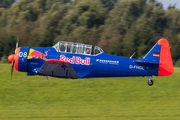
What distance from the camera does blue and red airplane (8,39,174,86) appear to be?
13242mm

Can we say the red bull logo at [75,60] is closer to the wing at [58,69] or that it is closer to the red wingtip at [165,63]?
the wing at [58,69]

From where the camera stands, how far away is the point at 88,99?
18500 millimetres

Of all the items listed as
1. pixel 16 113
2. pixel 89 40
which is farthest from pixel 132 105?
pixel 89 40

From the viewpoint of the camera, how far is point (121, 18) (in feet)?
141

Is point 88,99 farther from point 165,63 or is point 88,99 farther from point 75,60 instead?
point 165,63

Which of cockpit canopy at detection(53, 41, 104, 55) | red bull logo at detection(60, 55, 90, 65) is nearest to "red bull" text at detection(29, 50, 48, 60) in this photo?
cockpit canopy at detection(53, 41, 104, 55)

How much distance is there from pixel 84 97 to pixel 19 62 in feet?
22.2

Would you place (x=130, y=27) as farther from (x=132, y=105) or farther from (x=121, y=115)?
(x=121, y=115)

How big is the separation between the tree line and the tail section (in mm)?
20924

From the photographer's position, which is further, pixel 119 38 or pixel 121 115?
pixel 119 38

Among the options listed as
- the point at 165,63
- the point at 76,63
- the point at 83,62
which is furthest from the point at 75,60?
the point at 165,63

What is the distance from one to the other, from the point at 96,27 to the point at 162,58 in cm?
2959

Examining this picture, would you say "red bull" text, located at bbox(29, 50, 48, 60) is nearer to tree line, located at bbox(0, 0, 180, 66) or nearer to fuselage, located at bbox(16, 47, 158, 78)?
fuselage, located at bbox(16, 47, 158, 78)

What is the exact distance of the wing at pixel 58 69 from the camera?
12919mm
